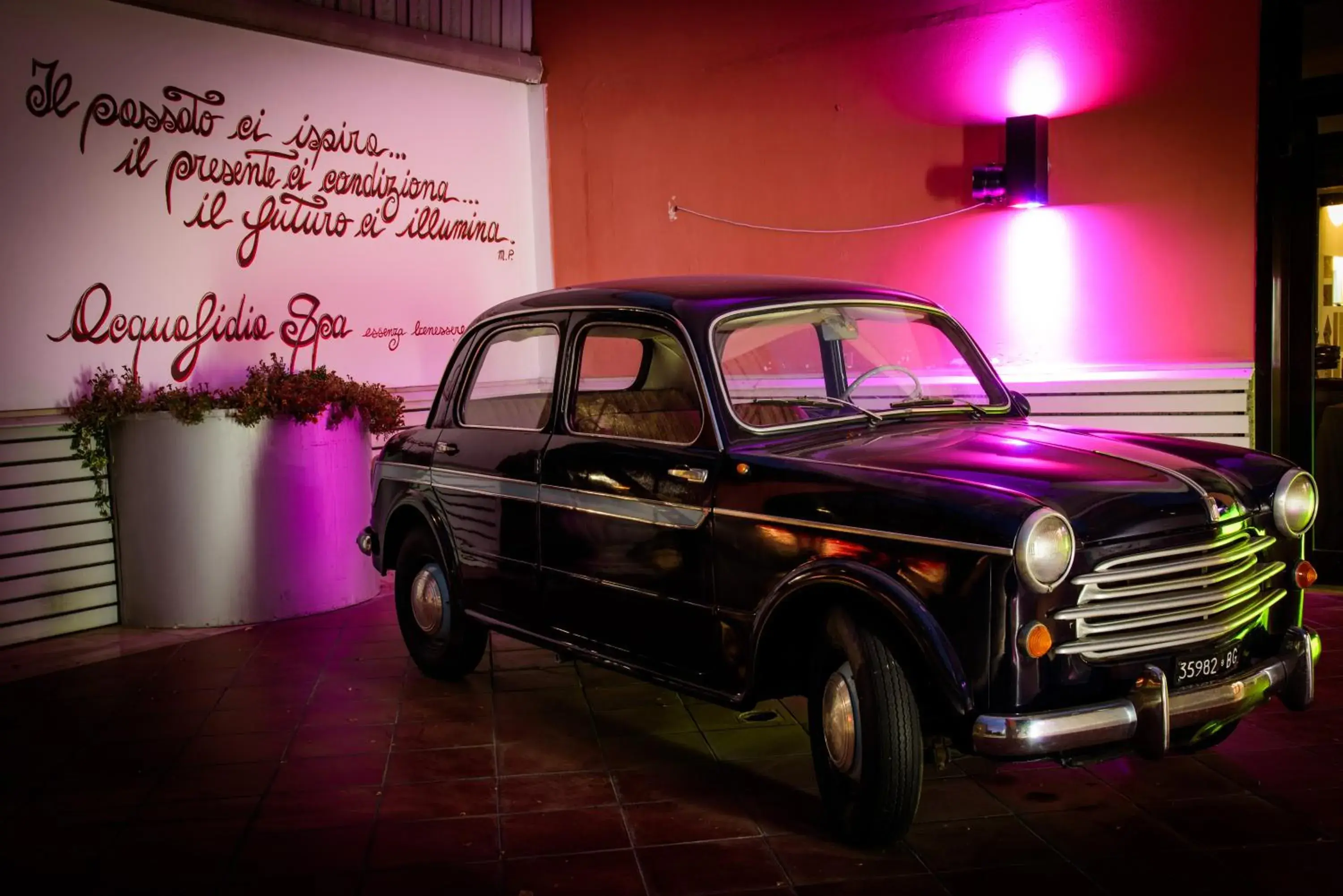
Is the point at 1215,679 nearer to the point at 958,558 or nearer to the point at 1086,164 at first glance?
the point at 958,558

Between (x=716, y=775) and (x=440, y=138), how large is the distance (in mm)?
6489

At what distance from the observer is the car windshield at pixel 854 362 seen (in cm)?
492

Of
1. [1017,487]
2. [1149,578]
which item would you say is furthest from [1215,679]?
[1017,487]

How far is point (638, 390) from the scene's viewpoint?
18.0 feet

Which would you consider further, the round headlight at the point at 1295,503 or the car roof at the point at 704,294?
the car roof at the point at 704,294

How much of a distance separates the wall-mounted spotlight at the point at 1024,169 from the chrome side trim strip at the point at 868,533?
4.51 m

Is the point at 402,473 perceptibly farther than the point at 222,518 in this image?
No

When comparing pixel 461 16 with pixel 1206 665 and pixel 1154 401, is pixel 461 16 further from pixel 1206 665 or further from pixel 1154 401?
pixel 1206 665

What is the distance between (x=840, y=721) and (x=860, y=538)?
1.97 feet

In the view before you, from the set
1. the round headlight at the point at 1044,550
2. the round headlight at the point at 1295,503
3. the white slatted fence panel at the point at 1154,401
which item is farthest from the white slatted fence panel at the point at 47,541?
the round headlight at the point at 1295,503

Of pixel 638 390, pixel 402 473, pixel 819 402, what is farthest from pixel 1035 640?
pixel 402 473

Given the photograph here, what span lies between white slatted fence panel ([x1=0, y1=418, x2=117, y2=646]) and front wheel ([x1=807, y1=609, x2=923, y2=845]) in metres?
5.08

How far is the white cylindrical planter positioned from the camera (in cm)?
736

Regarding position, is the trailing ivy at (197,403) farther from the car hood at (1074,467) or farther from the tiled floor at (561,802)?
the car hood at (1074,467)
